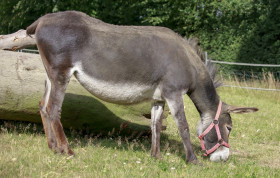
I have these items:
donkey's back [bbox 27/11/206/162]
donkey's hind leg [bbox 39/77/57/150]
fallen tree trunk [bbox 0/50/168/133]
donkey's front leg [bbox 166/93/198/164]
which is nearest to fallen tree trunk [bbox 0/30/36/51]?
fallen tree trunk [bbox 0/50/168/133]

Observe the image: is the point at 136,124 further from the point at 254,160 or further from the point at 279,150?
the point at 279,150

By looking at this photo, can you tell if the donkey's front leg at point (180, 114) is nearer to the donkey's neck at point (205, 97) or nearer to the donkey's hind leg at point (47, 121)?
the donkey's neck at point (205, 97)

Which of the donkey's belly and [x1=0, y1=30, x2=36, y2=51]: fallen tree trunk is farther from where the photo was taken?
[x1=0, y1=30, x2=36, y2=51]: fallen tree trunk

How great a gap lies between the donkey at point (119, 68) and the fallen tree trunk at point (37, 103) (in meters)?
0.64

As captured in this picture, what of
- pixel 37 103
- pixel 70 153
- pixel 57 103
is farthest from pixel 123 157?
pixel 37 103

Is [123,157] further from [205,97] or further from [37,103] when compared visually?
[37,103]

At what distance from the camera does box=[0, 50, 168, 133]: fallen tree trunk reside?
512 cm

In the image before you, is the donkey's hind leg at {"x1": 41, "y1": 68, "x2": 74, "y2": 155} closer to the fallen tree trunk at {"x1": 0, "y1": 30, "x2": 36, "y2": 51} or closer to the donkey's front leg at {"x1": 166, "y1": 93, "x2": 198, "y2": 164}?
the donkey's front leg at {"x1": 166, "y1": 93, "x2": 198, "y2": 164}

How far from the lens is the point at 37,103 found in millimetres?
5199

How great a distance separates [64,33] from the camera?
14.1 feet

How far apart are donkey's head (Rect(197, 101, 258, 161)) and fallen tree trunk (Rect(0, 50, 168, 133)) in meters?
1.31

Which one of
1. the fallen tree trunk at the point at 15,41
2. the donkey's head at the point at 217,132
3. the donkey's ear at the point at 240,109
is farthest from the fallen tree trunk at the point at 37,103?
the donkey's ear at the point at 240,109

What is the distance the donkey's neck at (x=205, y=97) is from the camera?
15.6 feet

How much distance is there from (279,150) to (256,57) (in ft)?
32.6
